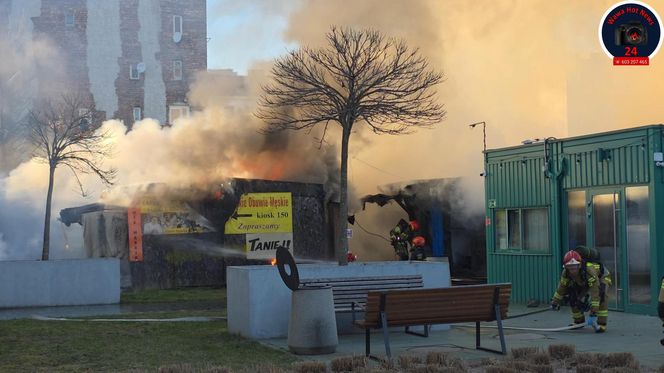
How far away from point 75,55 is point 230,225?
23.3 metres

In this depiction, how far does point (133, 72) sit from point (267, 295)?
35.5 meters

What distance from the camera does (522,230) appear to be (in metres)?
16.2

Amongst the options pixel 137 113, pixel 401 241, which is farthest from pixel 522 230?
pixel 137 113

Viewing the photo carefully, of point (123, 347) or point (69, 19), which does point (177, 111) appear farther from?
point (123, 347)

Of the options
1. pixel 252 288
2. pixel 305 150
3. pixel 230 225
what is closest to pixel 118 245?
pixel 230 225

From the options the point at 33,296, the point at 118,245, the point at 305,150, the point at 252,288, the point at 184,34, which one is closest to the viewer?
the point at 252,288

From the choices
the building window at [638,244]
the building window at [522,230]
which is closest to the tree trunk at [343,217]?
the building window at [638,244]

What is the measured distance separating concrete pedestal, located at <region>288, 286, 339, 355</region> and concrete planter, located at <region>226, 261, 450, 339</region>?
59.2 inches

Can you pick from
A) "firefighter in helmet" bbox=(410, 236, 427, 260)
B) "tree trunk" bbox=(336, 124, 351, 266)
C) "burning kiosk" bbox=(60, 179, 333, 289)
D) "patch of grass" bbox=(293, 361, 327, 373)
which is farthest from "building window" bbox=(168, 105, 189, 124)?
"patch of grass" bbox=(293, 361, 327, 373)

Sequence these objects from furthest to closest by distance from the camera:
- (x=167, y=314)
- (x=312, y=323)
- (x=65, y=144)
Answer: (x=65, y=144) → (x=167, y=314) → (x=312, y=323)

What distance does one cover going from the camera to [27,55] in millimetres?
41375

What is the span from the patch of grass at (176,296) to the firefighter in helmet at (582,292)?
7553 mm

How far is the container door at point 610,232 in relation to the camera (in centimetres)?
1371

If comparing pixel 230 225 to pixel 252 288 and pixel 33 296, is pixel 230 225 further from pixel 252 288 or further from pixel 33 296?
pixel 252 288
